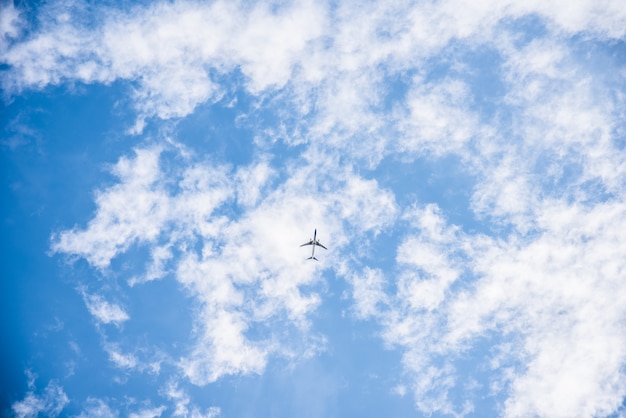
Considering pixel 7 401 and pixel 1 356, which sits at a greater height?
pixel 1 356

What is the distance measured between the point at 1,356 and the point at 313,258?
56.8 metres

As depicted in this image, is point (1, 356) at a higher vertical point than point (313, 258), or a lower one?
lower

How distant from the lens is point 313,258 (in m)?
81.6

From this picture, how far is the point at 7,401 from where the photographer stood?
3145 inches

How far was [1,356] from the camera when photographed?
80.9m

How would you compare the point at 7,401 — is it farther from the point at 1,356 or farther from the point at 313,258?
the point at 313,258

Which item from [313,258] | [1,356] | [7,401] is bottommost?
[7,401]

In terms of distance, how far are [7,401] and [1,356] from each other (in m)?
7.66

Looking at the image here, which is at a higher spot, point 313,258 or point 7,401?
point 313,258

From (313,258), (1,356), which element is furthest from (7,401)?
(313,258)

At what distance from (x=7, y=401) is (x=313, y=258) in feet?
190
